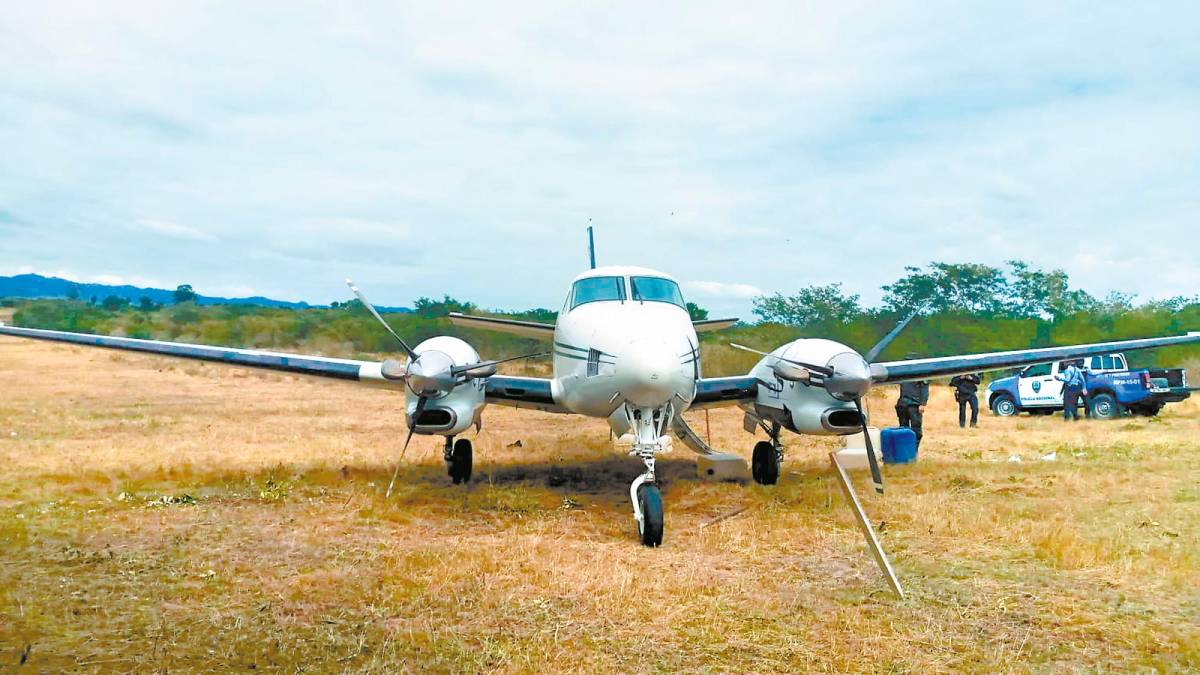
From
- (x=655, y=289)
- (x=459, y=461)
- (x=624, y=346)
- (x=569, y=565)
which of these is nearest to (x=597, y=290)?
(x=655, y=289)

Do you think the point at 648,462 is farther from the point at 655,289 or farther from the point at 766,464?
the point at 766,464

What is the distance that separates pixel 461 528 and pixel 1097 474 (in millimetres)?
9216

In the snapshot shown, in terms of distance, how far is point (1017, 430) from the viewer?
1752 centimetres

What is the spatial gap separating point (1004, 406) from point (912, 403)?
36.7 feet

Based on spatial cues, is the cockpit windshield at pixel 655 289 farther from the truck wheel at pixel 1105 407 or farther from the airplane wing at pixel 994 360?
the truck wheel at pixel 1105 407

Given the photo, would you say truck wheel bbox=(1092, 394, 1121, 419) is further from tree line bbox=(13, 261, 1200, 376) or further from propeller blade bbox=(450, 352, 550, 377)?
propeller blade bbox=(450, 352, 550, 377)

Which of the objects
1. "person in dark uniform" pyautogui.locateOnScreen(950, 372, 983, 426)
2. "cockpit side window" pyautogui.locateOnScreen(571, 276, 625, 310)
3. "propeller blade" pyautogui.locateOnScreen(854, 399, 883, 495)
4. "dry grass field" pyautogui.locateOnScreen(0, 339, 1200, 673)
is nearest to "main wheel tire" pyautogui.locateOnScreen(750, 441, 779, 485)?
"dry grass field" pyautogui.locateOnScreen(0, 339, 1200, 673)

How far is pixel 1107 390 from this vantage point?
20.3 metres

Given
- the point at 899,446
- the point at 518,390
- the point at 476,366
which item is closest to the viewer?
the point at 476,366

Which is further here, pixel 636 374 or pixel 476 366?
pixel 476 366

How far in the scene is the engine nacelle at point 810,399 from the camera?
361 inches

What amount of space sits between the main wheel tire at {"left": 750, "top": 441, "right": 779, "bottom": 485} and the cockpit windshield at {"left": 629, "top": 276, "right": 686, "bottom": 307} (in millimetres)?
2729

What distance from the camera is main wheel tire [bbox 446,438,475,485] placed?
10578mm

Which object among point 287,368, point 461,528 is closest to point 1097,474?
point 461,528
